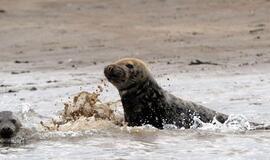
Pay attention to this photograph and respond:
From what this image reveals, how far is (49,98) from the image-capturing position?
1301cm

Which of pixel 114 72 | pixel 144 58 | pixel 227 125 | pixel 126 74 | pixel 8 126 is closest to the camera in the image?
pixel 8 126

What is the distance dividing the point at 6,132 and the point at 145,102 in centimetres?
169

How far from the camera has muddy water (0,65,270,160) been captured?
8398mm

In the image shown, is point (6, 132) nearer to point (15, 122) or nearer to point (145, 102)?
point (15, 122)

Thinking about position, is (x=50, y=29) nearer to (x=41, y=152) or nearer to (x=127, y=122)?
(x=127, y=122)

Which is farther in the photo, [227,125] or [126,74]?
[227,125]

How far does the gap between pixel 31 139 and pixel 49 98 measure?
388cm

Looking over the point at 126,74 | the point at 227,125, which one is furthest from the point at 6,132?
the point at 227,125

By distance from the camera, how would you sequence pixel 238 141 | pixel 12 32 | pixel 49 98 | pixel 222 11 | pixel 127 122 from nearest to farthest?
pixel 238 141 → pixel 127 122 → pixel 49 98 → pixel 12 32 → pixel 222 11

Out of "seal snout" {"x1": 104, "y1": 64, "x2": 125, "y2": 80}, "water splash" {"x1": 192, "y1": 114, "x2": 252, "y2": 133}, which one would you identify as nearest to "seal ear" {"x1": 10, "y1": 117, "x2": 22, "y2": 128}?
"seal snout" {"x1": 104, "y1": 64, "x2": 125, "y2": 80}

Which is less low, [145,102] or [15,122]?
[145,102]

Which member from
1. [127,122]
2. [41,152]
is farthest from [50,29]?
[41,152]

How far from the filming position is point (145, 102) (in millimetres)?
9789

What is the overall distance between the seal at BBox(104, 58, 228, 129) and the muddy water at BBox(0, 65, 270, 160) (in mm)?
142
